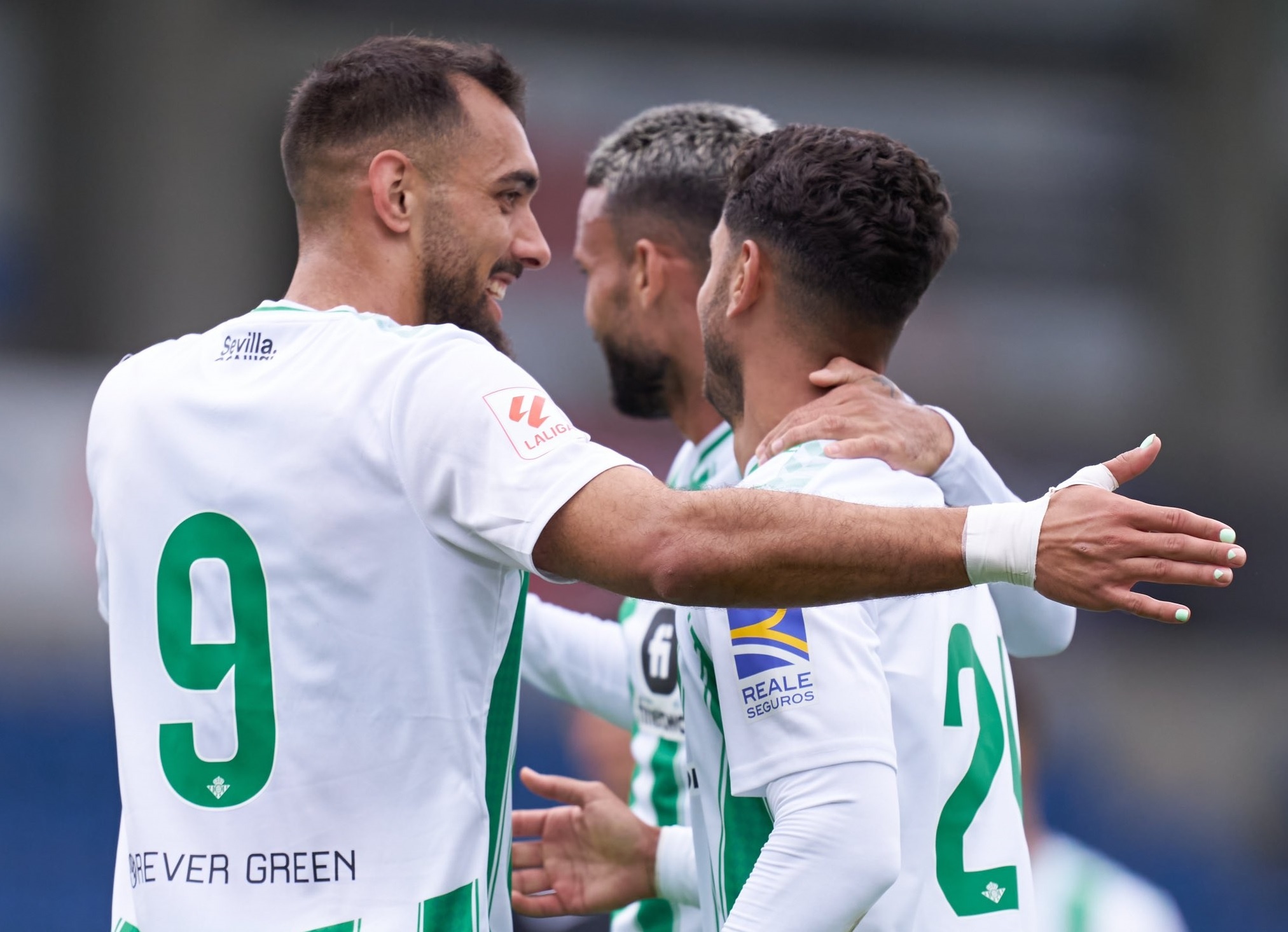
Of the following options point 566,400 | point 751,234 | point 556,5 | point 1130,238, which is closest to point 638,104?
point 556,5

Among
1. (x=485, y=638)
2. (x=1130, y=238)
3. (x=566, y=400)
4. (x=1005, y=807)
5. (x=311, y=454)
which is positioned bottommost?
(x=1005, y=807)

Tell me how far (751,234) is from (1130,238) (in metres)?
12.5

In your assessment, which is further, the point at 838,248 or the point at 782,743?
the point at 838,248

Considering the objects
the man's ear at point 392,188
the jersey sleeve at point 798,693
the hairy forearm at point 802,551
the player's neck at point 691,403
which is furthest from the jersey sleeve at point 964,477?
the player's neck at point 691,403

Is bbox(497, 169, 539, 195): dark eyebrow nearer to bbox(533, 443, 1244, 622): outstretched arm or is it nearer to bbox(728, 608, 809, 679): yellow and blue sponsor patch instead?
bbox(533, 443, 1244, 622): outstretched arm

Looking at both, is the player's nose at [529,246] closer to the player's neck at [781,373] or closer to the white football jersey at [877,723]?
the player's neck at [781,373]

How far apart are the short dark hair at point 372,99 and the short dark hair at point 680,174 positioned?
1.14 meters

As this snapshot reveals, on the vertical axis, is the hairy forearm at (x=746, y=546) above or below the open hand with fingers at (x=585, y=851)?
above

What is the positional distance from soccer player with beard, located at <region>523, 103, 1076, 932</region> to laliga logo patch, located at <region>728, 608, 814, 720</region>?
3.74 ft

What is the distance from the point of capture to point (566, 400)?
11.8 metres

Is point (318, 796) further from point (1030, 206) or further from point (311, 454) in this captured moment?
point (1030, 206)

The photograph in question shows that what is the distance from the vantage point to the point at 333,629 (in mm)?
2215

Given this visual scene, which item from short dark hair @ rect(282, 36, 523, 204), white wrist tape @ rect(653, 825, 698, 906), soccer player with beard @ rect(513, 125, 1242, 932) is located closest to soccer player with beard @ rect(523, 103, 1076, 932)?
white wrist tape @ rect(653, 825, 698, 906)

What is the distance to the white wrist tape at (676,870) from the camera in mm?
3012
